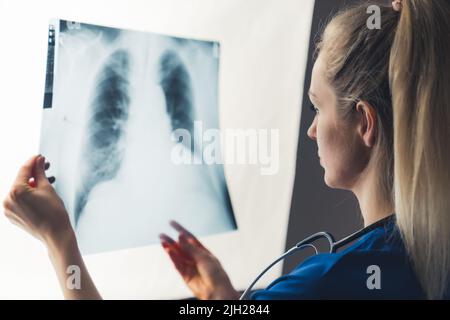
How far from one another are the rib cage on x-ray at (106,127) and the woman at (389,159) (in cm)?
7

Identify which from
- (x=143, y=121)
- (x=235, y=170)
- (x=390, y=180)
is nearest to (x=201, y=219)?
(x=235, y=170)

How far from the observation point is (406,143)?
107cm

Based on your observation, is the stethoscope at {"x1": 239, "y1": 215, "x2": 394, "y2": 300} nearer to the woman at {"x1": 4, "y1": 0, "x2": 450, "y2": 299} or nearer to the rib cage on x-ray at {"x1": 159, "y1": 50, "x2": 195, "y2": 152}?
the woman at {"x1": 4, "y1": 0, "x2": 450, "y2": 299}

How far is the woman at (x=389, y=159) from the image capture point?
105 cm

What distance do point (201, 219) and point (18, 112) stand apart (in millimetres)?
390

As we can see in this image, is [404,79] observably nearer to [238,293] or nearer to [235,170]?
[235,170]

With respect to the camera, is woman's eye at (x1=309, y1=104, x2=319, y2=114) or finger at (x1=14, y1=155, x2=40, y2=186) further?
woman's eye at (x1=309, y1=104, x2=319, y2=114)

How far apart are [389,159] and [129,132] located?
48cm

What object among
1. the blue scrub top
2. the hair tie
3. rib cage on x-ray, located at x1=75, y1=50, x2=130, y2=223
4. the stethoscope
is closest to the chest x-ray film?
rib cage on x-ray, located at x1=75, y1=50, x2=130, y2=223

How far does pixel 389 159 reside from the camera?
1104 millimetres

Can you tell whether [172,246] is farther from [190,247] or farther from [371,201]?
[371,201]

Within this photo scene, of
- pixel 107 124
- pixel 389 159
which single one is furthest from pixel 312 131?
pixel 107 124

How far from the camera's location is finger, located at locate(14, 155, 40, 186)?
1.04 meters

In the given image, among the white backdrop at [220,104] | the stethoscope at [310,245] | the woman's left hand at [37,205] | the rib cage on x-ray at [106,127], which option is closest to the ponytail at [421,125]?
the stethoscope at [310,245]
